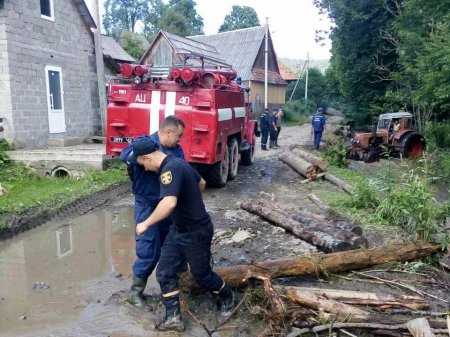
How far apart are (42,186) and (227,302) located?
657 centimetres

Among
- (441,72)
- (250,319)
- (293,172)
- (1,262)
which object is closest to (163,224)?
(250,319)

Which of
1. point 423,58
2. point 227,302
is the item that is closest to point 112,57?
point 423,58

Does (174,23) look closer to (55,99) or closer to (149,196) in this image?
(55,99)

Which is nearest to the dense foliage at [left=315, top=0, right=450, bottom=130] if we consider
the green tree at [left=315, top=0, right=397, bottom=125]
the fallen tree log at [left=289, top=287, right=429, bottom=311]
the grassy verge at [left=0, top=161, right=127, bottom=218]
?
the green tree at [left=315, top=0, right=397, bottom=125]

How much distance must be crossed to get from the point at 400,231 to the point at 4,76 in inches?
426

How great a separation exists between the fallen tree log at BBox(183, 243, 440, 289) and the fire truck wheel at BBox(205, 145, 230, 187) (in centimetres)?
480

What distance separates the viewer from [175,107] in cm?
819

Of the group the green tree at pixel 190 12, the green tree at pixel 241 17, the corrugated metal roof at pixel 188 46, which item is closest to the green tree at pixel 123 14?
the green tree at pixel 190 12

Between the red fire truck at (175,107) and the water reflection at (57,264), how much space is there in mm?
1720

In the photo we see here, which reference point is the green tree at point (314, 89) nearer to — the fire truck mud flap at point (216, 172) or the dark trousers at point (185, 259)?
the fire truck mud flap at point (216, 172)

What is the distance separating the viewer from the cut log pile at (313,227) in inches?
203

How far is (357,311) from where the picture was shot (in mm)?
3684

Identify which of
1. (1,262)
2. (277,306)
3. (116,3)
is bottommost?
(1,262)

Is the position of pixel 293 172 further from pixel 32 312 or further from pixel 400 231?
pixel 32 312
